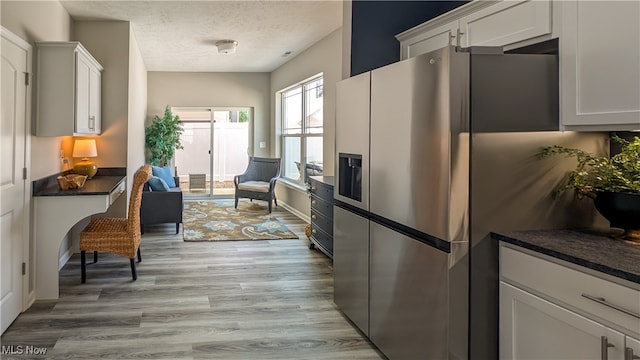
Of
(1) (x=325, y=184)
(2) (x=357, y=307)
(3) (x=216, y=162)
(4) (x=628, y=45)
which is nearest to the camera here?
(4) (x=628, y=45)

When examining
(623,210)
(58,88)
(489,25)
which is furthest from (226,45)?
(623,210)

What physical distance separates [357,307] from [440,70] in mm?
1691

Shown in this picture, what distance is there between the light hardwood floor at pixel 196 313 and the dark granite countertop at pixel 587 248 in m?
1.28

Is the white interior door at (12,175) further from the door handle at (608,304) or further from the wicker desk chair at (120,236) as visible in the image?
the door handle at (608,304)

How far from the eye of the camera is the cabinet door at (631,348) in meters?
1.44

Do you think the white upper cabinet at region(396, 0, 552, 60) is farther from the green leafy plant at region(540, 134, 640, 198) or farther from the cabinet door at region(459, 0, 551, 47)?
the green leafy plant at region(540, 134, 640, 198)

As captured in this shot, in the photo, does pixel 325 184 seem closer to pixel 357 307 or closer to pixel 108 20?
pixel 357 307

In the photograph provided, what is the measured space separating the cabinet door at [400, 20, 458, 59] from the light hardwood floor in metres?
1.94

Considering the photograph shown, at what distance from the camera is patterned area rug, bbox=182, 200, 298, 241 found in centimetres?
637

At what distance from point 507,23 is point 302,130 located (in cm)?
610

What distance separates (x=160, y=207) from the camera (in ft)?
21.1

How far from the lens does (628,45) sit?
5.88ft

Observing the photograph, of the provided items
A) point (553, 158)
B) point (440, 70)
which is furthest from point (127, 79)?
point (553, 158)

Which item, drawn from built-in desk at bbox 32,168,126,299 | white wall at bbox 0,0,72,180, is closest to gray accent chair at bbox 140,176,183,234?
white wall at bbox 0,0,72,180
